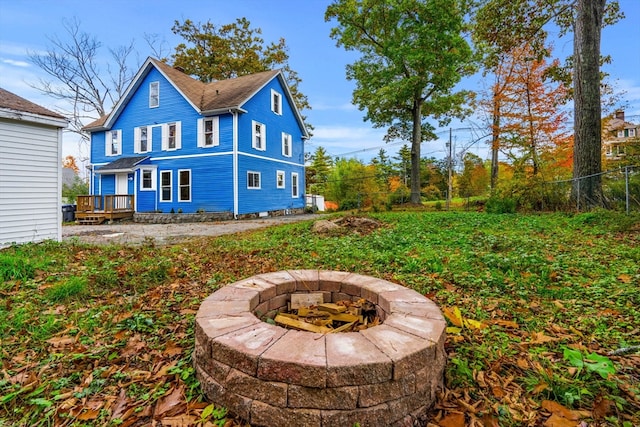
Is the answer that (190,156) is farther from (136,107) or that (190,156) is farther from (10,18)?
(10,18)

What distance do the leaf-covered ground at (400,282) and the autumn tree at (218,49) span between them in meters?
18.1

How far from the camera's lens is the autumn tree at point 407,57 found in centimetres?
1314

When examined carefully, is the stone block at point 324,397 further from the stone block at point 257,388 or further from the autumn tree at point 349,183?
the autumn tree at point 349,183

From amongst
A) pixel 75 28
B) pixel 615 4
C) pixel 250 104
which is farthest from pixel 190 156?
pixel 615 4

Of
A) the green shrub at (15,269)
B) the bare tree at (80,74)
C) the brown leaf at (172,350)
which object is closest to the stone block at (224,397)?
the brown leaf at (172,350)

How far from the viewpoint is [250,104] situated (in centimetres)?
1338

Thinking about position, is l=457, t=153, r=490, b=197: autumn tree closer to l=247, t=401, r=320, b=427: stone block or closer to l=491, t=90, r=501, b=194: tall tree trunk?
l=491, t=90, r=501, b=194: tall tree trunk

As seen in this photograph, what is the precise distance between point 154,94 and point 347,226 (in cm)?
1249

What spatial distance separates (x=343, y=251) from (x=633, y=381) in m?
3.25

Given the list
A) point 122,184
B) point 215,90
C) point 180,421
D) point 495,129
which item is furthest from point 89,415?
point 495,129

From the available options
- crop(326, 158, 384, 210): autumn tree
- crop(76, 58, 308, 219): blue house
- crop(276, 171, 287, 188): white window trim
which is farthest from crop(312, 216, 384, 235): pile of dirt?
crop(326, 158, 384, 210): autumn tree

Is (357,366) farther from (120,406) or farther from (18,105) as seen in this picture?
(18,105)

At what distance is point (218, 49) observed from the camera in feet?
63.5

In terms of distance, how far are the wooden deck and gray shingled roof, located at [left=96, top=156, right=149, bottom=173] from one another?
4.65 feet
